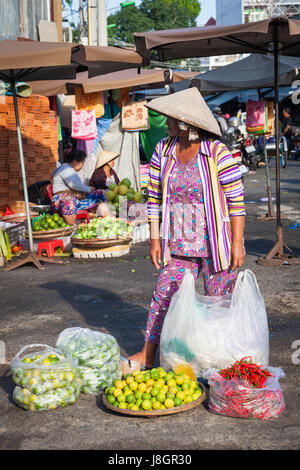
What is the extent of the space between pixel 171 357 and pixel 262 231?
674 centimetres

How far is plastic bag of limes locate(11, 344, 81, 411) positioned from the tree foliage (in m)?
67.8

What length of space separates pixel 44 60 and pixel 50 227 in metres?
3.06

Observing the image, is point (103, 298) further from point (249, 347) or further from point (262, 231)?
point (262, 231)

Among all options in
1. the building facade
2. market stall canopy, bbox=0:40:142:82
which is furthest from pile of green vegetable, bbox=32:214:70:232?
the building facade

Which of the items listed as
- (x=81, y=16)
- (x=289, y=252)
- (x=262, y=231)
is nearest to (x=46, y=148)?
(x=262, y=231)

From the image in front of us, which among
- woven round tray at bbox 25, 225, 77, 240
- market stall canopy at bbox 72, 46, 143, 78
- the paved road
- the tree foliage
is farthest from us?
the tree foliage

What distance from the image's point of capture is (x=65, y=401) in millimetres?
3920

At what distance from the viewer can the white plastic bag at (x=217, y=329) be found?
A: 399 cm

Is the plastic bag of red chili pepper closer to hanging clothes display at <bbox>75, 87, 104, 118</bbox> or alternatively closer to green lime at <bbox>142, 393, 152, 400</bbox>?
green lime at <bbox>142, 393, 152, 400</bbox>

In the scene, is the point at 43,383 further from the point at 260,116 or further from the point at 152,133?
the point at 152,133

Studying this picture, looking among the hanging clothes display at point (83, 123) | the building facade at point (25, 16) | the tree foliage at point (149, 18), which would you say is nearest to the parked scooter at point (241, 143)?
the building facade at point (25, 16)

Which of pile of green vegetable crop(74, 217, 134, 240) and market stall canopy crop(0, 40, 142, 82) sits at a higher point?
market stall canopy crop(0, 40, 142, 82)

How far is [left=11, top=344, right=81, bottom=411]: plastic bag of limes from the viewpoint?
3.85 metres

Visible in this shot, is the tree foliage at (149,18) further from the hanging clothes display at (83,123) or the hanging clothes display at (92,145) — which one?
the hanging clothes display at (83,123)
